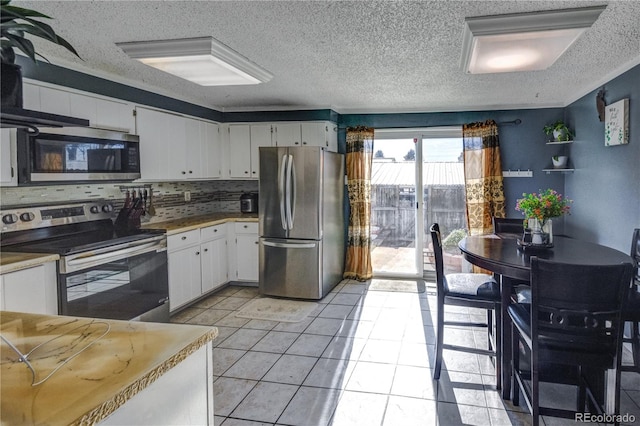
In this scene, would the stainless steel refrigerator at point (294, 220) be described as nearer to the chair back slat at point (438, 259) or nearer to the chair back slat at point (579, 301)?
the chair back slat at point (438, 259)

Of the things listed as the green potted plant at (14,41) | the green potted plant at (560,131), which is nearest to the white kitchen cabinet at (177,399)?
the green potted plant at (14,41)

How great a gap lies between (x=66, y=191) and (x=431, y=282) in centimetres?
414

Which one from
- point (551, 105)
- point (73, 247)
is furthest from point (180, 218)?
point (551, 105)

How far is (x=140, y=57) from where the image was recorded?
2902mm

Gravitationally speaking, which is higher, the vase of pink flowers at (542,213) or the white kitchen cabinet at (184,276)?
the vase of pink flowers at (542,213)

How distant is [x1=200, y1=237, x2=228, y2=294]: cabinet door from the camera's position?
4703mm

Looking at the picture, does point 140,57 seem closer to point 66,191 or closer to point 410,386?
point 66,191

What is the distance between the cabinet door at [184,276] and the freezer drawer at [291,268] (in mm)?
746

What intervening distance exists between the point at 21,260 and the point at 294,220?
2657mm

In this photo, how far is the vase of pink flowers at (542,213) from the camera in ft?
9.13

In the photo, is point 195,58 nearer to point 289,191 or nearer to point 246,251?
point 289,191

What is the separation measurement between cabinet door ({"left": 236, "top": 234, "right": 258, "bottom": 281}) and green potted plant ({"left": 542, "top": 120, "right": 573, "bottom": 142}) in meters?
3.64

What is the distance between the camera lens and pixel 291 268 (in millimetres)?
4832

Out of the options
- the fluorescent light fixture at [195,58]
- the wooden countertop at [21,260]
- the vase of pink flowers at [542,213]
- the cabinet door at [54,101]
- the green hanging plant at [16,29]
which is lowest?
the wooden countertop at [21,260]
